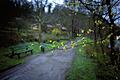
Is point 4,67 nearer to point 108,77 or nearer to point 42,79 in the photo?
point 42,79

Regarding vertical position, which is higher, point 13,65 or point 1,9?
point 1,9

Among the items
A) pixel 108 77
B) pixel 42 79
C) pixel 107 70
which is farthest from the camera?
pixel 107 70

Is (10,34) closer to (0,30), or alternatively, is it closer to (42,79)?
(0,30)

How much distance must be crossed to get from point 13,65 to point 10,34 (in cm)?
1215

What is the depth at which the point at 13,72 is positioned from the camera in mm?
15055

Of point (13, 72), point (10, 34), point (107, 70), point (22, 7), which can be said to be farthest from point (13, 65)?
point (22, 7)

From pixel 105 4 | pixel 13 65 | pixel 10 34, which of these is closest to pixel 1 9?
pixel 10 34

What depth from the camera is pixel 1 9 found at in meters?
25.3

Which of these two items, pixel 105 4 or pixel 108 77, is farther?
pixel 108 77

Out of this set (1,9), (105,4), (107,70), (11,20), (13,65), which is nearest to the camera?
(105,4)

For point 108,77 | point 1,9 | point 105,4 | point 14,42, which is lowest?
point 108,77

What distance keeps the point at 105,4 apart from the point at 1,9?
21.6 m

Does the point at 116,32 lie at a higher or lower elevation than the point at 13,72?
higher

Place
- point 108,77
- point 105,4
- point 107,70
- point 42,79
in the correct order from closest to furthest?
point 105,4 < point 42,79 < point 108,77 < point 107,70
